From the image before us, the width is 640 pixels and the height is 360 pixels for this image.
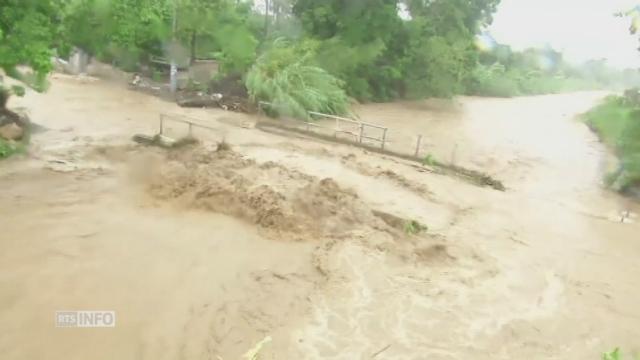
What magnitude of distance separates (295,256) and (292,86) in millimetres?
12812

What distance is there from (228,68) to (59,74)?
Answer: 8.06 m

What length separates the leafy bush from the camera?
21.0 metres

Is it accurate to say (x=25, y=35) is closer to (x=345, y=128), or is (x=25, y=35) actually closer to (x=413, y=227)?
(x=413, y=227)

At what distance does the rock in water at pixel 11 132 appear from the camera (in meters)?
13.6

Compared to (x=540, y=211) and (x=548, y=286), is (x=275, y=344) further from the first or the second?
(x=540, y=211)

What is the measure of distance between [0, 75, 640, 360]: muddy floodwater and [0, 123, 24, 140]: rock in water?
0.53 meters

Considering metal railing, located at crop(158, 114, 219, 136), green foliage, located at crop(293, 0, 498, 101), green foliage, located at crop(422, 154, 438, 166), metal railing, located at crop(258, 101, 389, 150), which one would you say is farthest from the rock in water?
green foliage, located at crop(293, 0, 498, 101)

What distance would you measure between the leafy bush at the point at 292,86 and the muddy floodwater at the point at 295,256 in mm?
4870

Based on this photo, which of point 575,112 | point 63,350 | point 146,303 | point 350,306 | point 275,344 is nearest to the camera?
point 63,350

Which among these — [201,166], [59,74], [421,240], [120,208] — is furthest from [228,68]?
[421,240]

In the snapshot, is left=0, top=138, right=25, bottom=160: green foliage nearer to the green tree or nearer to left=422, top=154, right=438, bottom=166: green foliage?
the green tree

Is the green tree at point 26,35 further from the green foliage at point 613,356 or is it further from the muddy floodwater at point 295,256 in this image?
the green foliage at point 613,356

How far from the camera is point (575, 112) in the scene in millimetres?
36469

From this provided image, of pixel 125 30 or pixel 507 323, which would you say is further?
pixel 125 30
